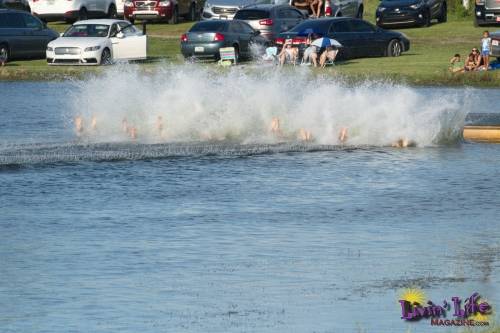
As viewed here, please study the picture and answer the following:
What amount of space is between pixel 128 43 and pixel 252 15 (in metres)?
6.01

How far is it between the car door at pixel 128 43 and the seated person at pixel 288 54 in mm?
5012

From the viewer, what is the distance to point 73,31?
45500 millimetres

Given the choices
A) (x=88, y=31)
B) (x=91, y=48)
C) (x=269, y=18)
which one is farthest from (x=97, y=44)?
(x=269, y=18)

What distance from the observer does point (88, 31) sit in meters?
45.4

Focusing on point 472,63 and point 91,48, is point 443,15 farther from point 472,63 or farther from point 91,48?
point 91,48

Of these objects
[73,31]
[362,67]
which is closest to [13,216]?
[362,67]

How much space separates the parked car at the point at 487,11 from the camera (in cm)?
5371

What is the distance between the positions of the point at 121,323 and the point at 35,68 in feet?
104

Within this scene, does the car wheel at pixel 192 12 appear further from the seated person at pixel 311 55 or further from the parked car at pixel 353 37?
the seated person at pixel 311 55

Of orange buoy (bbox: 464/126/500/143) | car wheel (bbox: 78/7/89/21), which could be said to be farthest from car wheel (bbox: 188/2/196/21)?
orange buoy (bbox: 464/126/500/143)

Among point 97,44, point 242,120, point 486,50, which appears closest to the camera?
point 242,120

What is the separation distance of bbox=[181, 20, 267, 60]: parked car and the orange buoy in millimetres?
20666

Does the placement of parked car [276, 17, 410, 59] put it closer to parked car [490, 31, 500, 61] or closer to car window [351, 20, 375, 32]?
car window [351, 20, 375, 32]

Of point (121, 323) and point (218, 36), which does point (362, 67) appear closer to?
point (218, 36)
